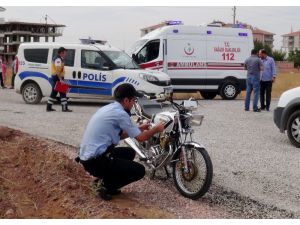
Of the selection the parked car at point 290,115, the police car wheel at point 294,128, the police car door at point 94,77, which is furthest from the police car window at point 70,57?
the police car wheel at point 294,128

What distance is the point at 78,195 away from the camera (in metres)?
5.09

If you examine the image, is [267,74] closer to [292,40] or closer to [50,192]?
[50,192]

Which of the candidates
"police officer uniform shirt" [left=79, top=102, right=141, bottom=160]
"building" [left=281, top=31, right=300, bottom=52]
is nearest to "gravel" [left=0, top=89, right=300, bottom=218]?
"police officer uniform shirt" [left=79, top=102, right=141, bottom=160]

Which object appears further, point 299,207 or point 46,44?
point 46,44

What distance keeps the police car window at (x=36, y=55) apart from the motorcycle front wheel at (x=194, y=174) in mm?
10229

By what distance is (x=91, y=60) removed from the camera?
14.8 meters

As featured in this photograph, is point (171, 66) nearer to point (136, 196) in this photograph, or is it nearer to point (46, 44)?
point (46, 44)

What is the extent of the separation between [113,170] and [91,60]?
32.2 feet

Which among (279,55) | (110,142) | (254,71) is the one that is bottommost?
(110,142)

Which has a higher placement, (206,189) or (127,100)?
(127,100)

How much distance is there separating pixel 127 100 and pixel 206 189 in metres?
1.24

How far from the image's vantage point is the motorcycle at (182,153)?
542 cm

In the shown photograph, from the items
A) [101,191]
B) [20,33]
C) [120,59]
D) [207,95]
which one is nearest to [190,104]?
[101,191]

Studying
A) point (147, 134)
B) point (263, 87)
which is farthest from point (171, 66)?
point (147, 134)
